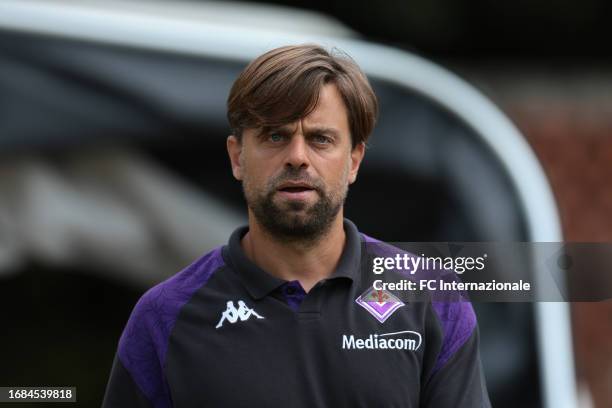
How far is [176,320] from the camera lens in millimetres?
1878

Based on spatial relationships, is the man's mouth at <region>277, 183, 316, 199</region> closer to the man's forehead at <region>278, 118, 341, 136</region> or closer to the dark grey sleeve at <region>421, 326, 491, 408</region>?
the man's forehead at <region>278, 118, 341, 136</region>

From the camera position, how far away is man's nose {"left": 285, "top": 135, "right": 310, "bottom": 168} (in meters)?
1.78

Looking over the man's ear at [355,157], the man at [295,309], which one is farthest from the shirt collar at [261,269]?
the man's ear at [355,157]

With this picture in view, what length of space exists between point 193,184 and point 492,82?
2429 millimetres

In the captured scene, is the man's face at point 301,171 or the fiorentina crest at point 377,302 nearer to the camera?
the man's face at point 301,171

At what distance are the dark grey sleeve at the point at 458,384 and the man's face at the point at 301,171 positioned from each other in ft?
0.96

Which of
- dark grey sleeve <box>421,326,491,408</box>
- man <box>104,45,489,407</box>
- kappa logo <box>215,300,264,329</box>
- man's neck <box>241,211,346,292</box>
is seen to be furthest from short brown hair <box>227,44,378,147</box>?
dark grey sleeve <box>421,326,491,408</box>

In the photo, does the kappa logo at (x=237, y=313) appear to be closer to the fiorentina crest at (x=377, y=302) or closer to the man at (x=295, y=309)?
the man at (x=295, y=309)

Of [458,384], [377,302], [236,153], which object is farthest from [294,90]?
[458,384]

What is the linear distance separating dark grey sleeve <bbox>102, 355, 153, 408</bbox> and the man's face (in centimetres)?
34

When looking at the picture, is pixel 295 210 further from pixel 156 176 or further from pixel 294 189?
pixel 156 176

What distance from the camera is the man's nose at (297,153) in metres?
Answer: 1.78

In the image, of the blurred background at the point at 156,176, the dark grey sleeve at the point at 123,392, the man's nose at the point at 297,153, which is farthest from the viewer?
the blurred background at the point at 156,176

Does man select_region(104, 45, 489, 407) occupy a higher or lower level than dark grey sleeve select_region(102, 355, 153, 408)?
higher
